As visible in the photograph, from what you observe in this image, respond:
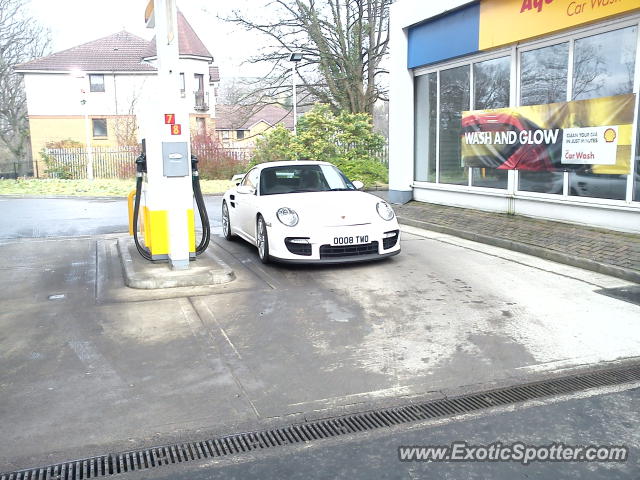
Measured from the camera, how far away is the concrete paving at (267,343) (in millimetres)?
3877

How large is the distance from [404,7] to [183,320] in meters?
10.8

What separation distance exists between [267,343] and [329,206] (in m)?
3.18

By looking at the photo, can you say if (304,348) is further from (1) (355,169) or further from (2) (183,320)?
(1) (355,169)

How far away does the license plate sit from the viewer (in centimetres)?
771

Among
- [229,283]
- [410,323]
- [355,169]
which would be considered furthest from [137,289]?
[355,169]

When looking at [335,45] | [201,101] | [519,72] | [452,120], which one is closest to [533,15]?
[519,72]

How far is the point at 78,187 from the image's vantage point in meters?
23.3

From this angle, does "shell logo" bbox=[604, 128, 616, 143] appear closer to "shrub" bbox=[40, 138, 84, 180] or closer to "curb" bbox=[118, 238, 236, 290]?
"curb" bbox=[118, 238, 236, 290]

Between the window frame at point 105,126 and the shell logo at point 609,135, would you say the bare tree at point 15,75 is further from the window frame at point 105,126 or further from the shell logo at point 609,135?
the shell logo at point 609,135

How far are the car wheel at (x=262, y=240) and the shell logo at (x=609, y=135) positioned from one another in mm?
5301

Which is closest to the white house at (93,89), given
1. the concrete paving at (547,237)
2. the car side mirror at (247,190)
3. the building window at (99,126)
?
the building window at (99,126)

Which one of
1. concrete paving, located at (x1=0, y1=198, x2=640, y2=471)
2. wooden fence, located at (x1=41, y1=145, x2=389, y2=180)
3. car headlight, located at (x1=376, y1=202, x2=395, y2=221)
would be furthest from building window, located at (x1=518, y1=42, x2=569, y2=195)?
wooden fence, located at (x1=41, y1=145, x2=389, y2=180)

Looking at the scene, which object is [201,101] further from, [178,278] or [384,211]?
[178,278]

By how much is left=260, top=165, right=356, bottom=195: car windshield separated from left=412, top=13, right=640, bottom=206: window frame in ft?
12.1
